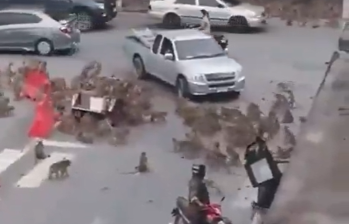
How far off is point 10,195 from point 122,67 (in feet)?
33.5

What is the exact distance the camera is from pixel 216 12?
29.0 metres

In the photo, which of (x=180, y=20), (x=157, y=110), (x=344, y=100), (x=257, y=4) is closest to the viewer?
(x=344, y=100)

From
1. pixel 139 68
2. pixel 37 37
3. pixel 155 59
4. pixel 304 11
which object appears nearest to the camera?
pixel 155 59

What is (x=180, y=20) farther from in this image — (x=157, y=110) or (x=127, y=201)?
(x=127, y=201)

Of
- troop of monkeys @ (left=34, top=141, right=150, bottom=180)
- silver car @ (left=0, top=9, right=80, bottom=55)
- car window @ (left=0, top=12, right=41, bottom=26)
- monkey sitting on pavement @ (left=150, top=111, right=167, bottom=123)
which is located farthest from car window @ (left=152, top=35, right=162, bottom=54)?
troop of monkeys @ (left=34, top=141, right=150, bottom=180)

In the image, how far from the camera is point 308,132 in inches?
367

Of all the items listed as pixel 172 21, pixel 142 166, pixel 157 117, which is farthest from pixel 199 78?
pixel 172 21

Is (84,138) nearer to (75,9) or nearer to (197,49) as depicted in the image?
(197,49)

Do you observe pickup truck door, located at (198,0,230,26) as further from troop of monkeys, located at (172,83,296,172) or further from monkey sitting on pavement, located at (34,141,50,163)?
monkey sitting on pavement, located at (34,141,50,163)

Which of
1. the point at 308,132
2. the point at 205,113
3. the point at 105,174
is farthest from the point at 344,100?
the point at 205,113

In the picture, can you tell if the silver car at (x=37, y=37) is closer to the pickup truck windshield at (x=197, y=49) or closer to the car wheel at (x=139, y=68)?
the car wheel at (x=139, y=68)

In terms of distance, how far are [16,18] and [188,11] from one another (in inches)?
267


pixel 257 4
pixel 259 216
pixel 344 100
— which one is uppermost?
pixel 344 100

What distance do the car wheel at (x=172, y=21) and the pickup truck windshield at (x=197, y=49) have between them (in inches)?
326
